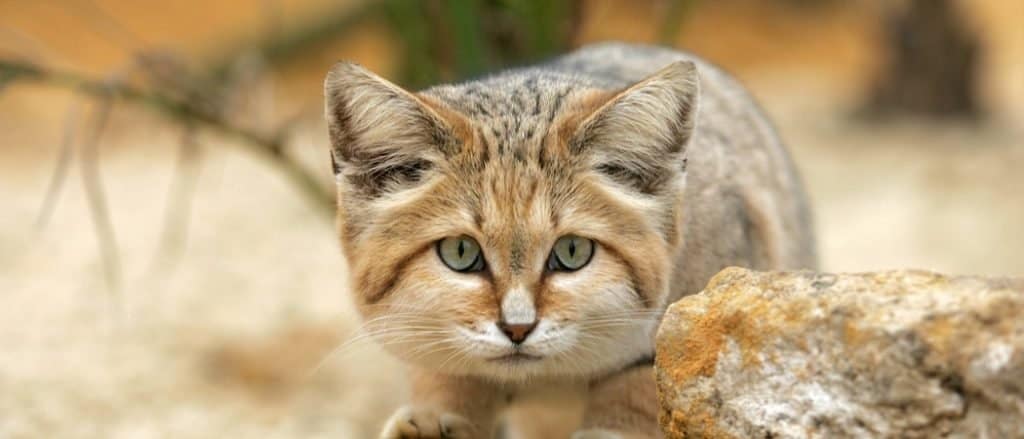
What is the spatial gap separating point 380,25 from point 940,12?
5669 millimetres

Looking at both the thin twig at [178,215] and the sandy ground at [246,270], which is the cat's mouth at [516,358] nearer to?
the sandy ground at [246,270]

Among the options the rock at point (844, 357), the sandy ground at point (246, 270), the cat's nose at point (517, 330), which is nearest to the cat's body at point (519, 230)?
→ the cat's nose at point (517, 330)

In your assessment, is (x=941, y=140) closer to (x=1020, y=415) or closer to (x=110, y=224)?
(x=110, y=224)

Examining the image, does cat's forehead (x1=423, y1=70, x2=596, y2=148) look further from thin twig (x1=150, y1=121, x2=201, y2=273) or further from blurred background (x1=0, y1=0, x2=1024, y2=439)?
thin twig (x1=150, y1=121, x2=201, y2=273)

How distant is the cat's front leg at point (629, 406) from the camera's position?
3.07 m

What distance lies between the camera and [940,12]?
837 cm

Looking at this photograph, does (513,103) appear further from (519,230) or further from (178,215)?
(178,215)

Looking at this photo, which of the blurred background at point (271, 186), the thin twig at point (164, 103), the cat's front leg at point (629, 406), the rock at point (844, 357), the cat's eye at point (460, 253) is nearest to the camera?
the rock at point (844, 357)

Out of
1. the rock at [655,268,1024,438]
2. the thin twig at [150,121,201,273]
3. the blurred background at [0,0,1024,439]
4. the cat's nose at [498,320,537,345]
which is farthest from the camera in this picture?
the thin twig at [150,121,201,273]

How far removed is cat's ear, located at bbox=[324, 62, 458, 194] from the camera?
290cm

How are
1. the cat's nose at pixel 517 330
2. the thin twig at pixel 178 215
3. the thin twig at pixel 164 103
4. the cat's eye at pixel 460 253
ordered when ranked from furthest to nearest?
the thin twig at pixel 178 215 → the thin twig at pixel 164 103 → the cat's eye at pixel 460 253 → the cat's nose at pixel 517 330

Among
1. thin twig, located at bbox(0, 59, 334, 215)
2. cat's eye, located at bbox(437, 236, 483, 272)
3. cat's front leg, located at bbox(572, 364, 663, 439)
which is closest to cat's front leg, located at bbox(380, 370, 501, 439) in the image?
cat's front leg, located at bbox(572, 364, 663, 439)

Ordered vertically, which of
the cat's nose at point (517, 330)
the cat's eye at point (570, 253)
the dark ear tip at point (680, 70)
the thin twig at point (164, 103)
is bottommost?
the cat's nose at point (517, 330)

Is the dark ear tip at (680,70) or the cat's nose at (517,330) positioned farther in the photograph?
the dark ear tip at (680,70)
